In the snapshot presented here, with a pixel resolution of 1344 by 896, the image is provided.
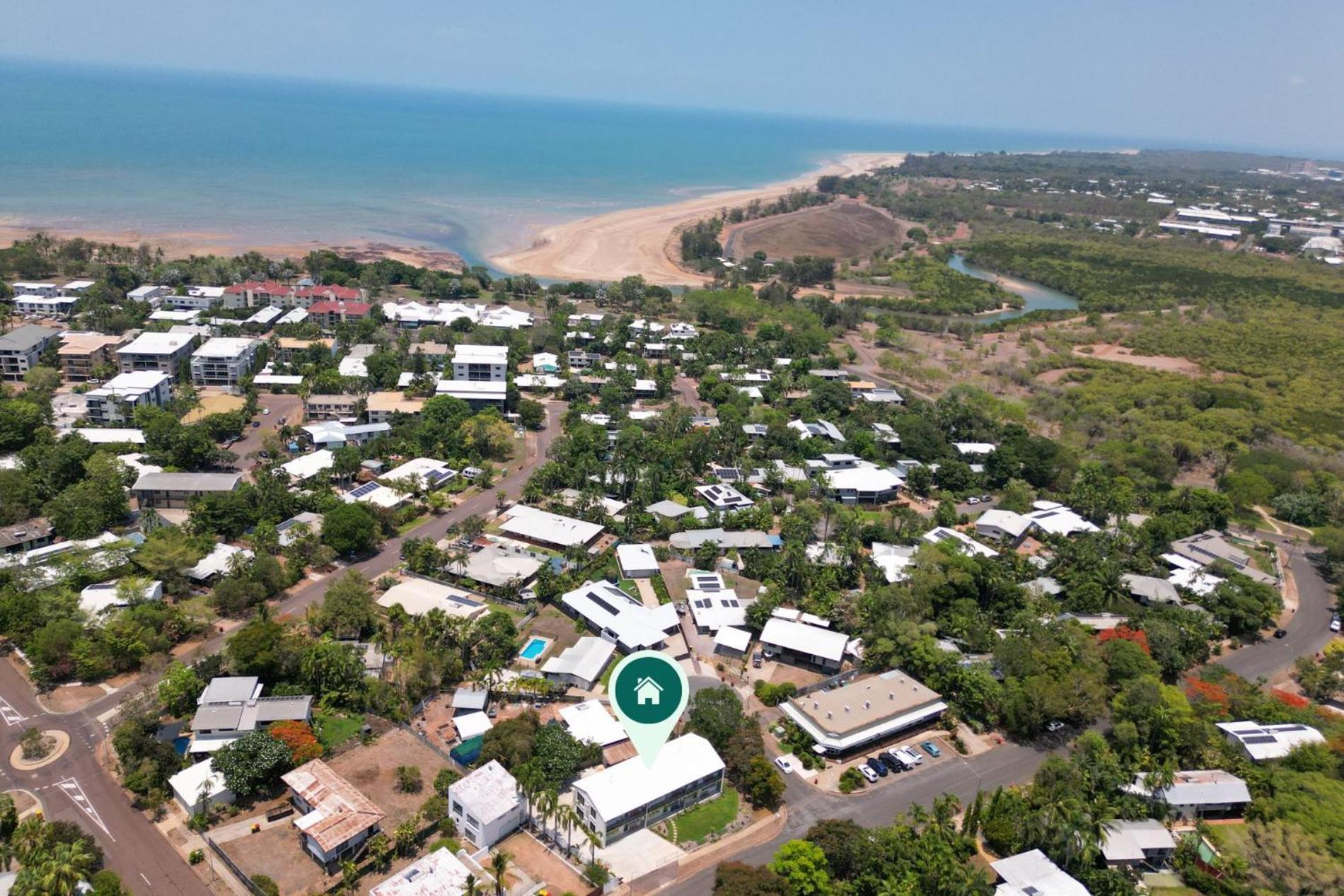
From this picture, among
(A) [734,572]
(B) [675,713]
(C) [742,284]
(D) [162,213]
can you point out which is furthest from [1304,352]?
(D) [162,213]

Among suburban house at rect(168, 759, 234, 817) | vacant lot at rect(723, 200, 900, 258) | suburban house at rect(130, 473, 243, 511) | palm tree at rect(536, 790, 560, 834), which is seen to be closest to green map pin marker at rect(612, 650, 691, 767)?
palm tree at rect(536, 790, 560, 834)

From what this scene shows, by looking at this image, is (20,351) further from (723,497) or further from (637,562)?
(723,497)

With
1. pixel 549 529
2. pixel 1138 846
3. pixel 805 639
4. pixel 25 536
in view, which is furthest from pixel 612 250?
pixel 1138 846

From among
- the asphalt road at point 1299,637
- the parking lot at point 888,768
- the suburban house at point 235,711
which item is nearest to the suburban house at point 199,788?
the suburban house at point 235,711

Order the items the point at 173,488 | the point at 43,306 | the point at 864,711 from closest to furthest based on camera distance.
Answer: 1. the point at 864,711
2. the point at 173,488
3. the point at 43,306

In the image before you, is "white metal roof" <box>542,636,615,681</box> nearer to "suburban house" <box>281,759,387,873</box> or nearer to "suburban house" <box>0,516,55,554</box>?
"suburban house" <box>281,759,387,873</box>
